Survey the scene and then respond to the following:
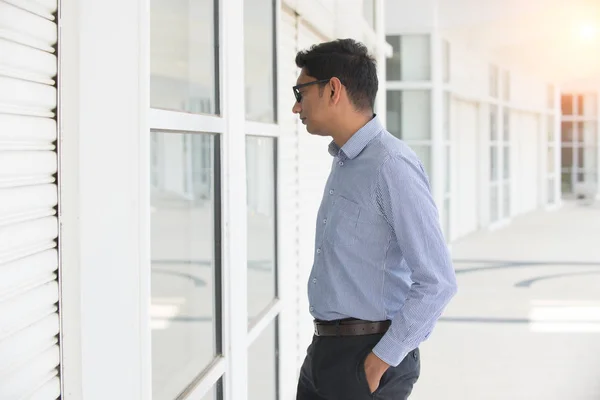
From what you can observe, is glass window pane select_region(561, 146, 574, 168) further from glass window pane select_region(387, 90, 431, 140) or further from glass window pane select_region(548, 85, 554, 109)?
glass window pane select_region(387, 90, 431, 140)

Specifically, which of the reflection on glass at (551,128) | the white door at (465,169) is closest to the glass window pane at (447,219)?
the white door at (465,169)

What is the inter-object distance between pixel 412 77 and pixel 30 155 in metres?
12.7

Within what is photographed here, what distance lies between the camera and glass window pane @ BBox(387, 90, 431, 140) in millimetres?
13773

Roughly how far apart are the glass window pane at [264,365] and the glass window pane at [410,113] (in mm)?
10327

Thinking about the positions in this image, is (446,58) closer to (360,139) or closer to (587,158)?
(360,139)

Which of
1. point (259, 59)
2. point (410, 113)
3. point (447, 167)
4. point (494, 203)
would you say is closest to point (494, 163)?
point (494, 203)

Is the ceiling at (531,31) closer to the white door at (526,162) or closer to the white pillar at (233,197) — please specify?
the white door at (526,162)

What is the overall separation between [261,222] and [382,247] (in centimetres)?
153

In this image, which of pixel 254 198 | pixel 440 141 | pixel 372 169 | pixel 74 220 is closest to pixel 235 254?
pixel 372 169

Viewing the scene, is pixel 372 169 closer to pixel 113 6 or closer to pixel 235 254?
pixel 235 254

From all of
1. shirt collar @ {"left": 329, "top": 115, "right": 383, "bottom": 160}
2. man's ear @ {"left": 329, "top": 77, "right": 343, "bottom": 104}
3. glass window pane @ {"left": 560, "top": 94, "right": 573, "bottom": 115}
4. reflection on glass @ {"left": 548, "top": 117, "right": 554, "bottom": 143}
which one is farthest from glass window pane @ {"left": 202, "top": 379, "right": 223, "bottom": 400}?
glass window pane @ {"left": 560, "top": 94, "right": 573, "bottom": 115}

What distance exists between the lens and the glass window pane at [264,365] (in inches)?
127

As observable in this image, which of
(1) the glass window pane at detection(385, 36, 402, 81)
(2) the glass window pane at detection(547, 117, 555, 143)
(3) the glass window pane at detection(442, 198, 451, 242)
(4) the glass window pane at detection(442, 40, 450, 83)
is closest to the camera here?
(1) the glass window pane at detection(385, 36, 402, 81)

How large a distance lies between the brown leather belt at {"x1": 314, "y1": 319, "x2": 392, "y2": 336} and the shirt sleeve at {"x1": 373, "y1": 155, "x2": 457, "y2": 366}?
0.09 metres
